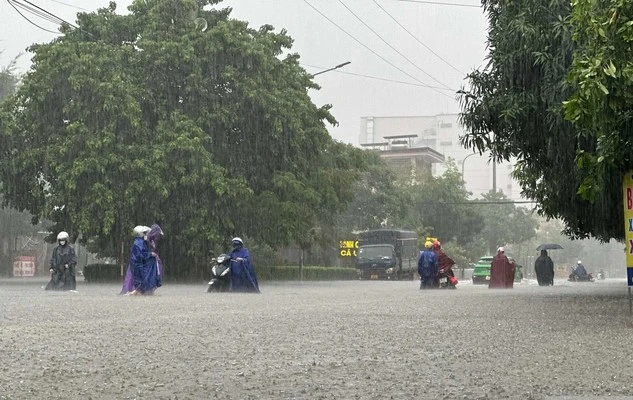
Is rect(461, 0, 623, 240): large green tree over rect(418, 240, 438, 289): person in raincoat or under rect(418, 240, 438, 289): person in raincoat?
over

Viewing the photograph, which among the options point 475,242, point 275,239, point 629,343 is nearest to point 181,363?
point 629,343

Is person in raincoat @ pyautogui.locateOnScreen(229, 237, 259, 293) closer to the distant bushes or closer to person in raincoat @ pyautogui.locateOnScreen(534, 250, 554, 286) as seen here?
the distant bushes

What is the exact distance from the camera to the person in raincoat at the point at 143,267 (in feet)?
88.4

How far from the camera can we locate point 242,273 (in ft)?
99.7

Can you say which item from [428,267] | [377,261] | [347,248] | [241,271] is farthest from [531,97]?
[347,248]

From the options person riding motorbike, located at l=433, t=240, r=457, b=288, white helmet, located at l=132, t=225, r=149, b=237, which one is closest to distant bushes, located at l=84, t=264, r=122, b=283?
person riding motorbike, located at l=433, t=240, r=457, b=288

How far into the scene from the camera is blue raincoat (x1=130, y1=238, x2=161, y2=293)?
26953mm

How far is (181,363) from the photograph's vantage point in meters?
9.92

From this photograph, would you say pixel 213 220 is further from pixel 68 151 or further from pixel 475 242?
pixel 475 242

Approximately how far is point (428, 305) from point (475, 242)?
7904cm

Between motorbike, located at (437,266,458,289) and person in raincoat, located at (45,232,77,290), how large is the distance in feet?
44.4

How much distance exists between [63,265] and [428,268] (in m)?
13.3

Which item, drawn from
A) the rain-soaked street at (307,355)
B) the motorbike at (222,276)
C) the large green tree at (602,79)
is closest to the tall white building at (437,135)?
the motorbike at (222,276)

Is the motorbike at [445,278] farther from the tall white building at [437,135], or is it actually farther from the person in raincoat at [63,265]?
the tall white building at [437,135]
